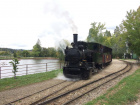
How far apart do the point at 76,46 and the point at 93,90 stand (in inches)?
146

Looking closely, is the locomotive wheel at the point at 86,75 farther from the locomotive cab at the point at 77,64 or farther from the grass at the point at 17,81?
the grass at the point at 17,81

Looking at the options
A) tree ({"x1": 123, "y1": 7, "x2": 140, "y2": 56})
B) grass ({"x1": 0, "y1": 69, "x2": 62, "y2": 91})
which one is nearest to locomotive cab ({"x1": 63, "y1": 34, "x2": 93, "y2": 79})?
grass ({"x1": 0, "y1": 69, "x2": 62, "y2": 91})

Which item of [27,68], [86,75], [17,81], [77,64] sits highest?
[77,64]

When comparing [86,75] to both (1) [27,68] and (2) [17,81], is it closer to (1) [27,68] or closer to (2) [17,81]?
(2) [17,81]

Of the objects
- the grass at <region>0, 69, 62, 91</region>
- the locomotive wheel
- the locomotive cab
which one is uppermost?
the locomotive cab

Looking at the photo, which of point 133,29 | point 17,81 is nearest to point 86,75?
point 17,81

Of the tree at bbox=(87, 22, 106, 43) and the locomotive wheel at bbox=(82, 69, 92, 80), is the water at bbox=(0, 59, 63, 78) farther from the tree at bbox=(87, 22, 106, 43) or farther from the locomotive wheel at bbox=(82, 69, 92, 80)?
the tree at bbox=(87, 22, 106, 43)

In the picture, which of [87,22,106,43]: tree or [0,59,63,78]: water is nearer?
[0,59,63,78]: water

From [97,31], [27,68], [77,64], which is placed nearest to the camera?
[77,64]

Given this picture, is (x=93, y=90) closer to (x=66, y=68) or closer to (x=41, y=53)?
(x=66, y=68)

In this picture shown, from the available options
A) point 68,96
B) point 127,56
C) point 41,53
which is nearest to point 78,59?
point 68,96

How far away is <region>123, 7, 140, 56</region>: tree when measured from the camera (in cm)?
1894

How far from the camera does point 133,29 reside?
20.0m

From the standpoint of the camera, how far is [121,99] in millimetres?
4898
